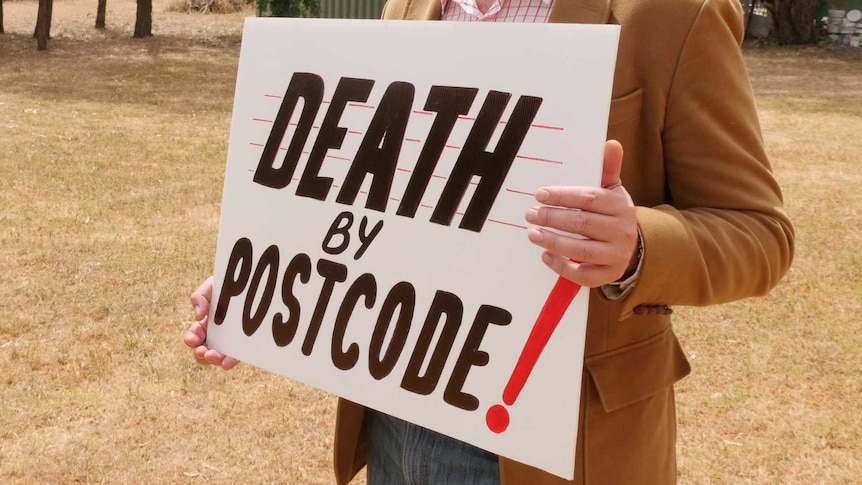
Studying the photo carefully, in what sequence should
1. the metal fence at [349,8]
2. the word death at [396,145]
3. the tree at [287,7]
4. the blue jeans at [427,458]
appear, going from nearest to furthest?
the word death at [396,145]
the blue jeans at [427,458]
the tree at [287,7]
the metal fence at [349,8]

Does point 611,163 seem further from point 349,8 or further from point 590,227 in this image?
point 349,8

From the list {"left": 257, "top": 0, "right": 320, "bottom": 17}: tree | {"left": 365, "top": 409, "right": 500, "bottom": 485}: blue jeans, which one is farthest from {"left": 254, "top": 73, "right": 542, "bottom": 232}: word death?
{"left": 257, "top": 0, "right": 320, "bottom": 17}: tree

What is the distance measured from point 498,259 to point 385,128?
0.83ft

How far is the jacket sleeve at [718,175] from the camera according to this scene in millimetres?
986

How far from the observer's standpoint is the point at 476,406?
102cm

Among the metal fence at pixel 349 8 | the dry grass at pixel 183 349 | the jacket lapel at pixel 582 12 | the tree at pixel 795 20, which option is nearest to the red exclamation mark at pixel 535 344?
the jacket lapel at pixel 582 12

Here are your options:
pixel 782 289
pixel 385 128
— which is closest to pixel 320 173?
pixel 385 128

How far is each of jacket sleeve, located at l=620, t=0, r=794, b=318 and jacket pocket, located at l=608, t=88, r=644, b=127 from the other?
1.6 inches

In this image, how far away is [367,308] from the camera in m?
1.10

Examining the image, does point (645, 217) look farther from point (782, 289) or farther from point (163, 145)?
point (163, 145)

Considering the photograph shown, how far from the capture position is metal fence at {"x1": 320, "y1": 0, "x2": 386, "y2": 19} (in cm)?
1794

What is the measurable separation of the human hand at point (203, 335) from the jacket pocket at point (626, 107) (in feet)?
2.33

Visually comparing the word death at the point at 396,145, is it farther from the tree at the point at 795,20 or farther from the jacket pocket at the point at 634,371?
the tree at the point at 795,20

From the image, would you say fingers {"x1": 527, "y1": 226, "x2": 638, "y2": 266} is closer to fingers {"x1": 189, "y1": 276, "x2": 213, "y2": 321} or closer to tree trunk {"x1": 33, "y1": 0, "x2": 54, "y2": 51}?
fingers {"x1": 189, "y1": 276, "x2": 213, "y2": 321}
